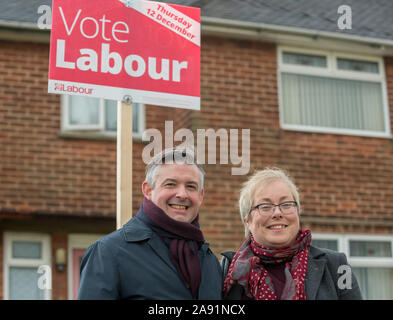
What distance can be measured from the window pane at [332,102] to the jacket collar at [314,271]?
7169mm

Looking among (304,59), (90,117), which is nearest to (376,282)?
(304,59)

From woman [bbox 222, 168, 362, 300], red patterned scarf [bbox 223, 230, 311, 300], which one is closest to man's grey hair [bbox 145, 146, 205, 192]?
woman [bbox 222, 168, 362, 300]

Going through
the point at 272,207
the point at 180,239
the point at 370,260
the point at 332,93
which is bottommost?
the point at 370,260

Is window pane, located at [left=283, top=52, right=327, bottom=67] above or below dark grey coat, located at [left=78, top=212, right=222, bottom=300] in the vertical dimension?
above

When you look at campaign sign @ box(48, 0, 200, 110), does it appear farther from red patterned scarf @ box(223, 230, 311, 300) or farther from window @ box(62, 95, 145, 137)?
window @ box(62, 95, 145, 137)

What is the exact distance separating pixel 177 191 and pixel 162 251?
0.33 meters

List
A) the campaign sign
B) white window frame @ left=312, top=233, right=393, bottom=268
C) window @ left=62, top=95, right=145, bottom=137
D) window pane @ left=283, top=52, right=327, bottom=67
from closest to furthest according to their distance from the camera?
the campaign sign → window @ left=62, top=95, right=145, bottom=137 → white window frame @ left=312, top=233, right=393, bottom=268 → window pane @ left=283, top=52, right=327, bottom=67

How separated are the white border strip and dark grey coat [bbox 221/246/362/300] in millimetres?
1255

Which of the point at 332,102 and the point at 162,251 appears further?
the point at 332,102

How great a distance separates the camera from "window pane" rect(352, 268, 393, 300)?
1064cm

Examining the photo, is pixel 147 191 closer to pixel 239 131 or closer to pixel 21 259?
pixel 239 131

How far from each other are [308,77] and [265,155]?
154cm

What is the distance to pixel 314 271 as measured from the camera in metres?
3.76

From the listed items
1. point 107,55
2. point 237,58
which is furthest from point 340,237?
point 107,55
